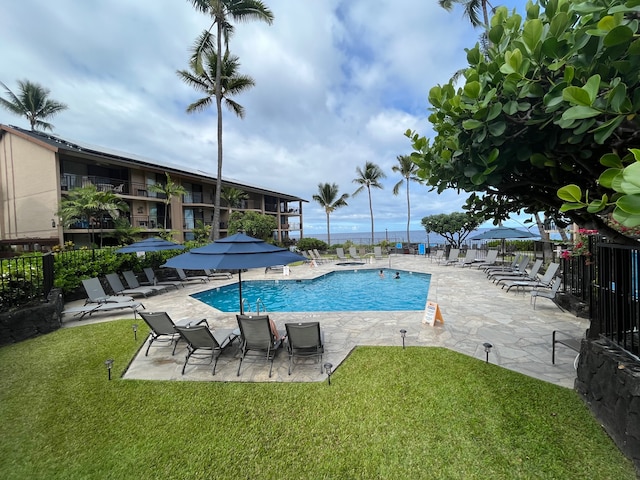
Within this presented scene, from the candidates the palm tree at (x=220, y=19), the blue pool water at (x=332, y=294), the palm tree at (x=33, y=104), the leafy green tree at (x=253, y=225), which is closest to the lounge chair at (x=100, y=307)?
the blue pool water at (x=332, y=294)

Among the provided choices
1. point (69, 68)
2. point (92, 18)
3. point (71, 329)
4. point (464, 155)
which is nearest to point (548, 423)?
point (464, 155)

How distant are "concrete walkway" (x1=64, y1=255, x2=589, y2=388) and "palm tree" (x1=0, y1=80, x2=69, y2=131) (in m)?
30.3

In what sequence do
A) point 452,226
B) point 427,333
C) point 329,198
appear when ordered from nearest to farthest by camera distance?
1. point 427,333
2. point 452,226
3. point 329,198

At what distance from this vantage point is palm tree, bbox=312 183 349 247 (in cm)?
3725

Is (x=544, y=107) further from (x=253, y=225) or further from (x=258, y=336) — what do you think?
(x=253, y=225)

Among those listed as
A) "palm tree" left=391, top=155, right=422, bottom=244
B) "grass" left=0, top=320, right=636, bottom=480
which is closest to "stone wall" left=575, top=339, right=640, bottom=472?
"grass" left=0, top=320, right=636, bottom=480

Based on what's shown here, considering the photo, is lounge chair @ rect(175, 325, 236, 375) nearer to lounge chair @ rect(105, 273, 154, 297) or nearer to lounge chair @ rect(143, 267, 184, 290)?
lounge chair @ rect(105, 273, 154, 297)

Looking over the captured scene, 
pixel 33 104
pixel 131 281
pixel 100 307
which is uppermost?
pixel 33 104

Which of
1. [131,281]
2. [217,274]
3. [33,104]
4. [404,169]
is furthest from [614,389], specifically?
[33,104]

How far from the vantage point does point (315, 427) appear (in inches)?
134

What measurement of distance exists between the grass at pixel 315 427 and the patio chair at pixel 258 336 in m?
0.76

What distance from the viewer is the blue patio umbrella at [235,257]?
5316 millimetres

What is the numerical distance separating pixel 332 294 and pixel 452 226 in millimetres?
19058

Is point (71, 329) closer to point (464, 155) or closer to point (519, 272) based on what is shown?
point (464, 155)
